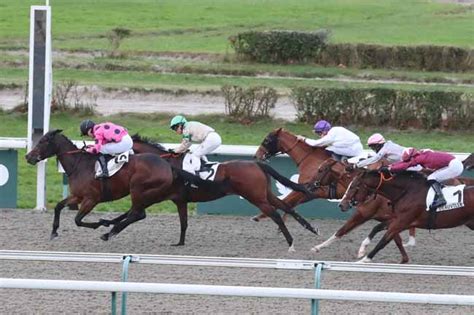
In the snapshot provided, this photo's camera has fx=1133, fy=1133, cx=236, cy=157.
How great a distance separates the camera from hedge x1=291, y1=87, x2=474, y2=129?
17.5 m

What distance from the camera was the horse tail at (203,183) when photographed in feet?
35.5

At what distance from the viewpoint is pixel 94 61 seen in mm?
25953

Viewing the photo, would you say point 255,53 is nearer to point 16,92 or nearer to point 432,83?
point 432,83

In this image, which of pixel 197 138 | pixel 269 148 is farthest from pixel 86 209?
pixel 269 148

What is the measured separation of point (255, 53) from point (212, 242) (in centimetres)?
1629

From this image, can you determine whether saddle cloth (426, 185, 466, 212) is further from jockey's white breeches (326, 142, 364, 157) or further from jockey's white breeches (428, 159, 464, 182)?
jockey's white breeches (326, 142, 364, 157)

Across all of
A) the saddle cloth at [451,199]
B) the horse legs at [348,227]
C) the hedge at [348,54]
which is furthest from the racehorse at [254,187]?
the hedge at [348,54]

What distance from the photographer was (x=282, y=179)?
1085cm

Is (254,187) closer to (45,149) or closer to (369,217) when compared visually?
(369,217)

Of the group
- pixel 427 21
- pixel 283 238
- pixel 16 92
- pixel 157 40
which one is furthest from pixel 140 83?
pixel 427 21

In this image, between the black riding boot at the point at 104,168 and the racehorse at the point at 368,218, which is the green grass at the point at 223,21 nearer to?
the black riding boot at the point at 104,168

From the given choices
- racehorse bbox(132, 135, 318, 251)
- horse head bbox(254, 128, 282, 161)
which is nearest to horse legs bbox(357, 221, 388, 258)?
racehorse bbox(132, 135, 318, 251)

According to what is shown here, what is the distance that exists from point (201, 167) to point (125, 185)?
2.47 ft

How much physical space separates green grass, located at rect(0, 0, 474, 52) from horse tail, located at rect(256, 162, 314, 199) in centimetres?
1802
